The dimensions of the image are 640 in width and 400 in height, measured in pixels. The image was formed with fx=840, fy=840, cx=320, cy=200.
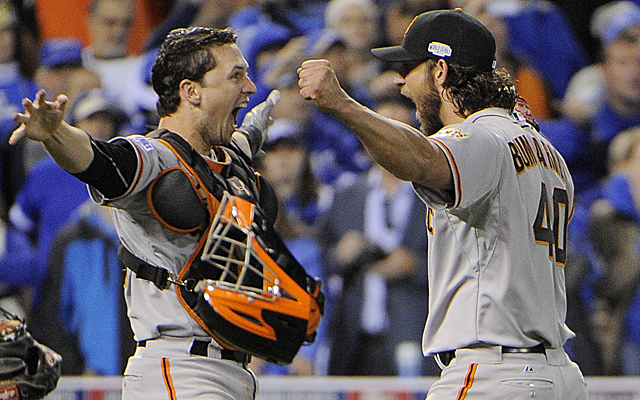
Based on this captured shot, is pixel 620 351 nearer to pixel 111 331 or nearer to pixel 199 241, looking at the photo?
pixel 111 331

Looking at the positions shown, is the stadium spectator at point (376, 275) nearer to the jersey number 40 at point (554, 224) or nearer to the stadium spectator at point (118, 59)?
the stadium spectator at point (118, 59)

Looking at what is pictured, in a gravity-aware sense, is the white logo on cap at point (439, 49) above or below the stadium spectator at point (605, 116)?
above

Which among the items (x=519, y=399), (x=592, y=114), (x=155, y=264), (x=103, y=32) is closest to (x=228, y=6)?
(x=103, y=32)

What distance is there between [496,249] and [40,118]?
1.38m

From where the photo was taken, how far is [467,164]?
2369 millimetres

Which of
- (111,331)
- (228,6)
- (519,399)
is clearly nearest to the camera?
(519,399)

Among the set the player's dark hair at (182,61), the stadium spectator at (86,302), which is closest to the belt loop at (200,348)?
the player's dark hair at (182,61)

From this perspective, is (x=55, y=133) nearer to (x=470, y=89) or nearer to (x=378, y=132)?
(x=378, y=132)

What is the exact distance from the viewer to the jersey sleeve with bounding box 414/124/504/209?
2350 mm

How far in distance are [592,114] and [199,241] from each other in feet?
14.6

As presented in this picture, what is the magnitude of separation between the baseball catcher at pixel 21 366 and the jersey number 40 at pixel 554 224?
6.15 feet

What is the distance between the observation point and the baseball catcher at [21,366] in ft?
10.0

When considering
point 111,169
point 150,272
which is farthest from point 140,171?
point 150,272

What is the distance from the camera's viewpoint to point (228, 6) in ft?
22.6
